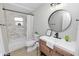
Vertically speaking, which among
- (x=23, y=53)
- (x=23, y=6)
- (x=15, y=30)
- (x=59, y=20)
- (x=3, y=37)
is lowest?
(x=23, y=53)

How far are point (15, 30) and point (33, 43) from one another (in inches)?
13.5

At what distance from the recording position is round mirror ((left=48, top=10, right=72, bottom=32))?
3.62 ft

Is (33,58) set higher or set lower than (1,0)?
lower

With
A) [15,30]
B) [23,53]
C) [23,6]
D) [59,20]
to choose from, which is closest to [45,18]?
[59,20]

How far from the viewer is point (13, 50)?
1.12 metres

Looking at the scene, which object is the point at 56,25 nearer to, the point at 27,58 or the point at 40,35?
the point at 40,35

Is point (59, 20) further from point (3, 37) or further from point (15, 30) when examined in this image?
point (3, 37)

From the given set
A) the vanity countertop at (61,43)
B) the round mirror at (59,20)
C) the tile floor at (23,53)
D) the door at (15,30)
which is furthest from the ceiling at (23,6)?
the tile floor at (23,53)

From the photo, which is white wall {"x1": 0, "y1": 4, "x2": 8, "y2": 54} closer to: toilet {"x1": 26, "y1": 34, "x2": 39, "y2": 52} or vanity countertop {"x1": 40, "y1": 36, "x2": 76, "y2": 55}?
toilet {"x1": 26, "y1": 34, "x2": 39, "y2": 52}

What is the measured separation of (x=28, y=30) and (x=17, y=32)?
0.17 m

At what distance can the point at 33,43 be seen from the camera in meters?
1.12

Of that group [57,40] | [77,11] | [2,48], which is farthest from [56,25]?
[2,48]

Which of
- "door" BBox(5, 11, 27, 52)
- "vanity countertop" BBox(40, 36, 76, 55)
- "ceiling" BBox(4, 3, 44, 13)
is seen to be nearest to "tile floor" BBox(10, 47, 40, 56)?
"door" BBox(5, 11, 27, 52)

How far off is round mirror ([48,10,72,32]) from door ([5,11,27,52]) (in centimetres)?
42
